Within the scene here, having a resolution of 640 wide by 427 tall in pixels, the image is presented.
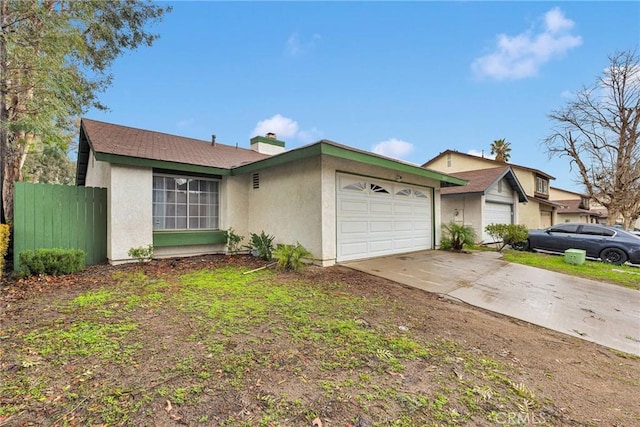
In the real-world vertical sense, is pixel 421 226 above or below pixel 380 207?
below

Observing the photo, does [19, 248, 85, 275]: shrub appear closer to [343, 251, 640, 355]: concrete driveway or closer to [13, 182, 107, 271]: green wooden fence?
[13, 182, 107, 271]: green wooden fence

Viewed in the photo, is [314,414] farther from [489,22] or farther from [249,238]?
[489,22]

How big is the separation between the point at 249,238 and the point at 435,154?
953 inches

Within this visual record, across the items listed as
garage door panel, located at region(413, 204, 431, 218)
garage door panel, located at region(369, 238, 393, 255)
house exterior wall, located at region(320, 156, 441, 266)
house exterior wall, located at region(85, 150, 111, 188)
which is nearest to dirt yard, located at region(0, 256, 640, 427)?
house exterior wall, located at region(320, 156, 441, 266)

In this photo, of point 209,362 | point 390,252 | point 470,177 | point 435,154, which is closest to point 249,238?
point 390,252

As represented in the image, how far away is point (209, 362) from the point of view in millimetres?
2783

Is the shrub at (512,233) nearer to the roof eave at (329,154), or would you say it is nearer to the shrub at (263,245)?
the roof eave at (329,154)

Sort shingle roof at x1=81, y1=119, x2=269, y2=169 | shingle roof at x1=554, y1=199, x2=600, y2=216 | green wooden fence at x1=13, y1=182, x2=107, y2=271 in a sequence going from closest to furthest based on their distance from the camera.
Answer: green wooden fence at x1=13, y1=182, x2=107, y2=271 → shingle roof at x1=81, y1=119, x2=269, y2=169 → shingle roof at x1=554, y1=199, x2=600, y2=216

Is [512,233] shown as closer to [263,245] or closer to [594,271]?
[594,271]

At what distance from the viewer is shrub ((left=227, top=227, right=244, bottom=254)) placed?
30.1 feet

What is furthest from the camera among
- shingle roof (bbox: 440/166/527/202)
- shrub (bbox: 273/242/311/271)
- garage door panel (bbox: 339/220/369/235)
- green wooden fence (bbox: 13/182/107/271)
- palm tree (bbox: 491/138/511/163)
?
palm tree (bbox: 491/138/511/163)

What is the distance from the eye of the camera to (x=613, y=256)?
422 inches

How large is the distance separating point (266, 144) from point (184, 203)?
22.3 feet

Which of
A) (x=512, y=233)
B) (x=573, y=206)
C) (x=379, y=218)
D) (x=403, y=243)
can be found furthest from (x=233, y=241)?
(x=573, y=206)
